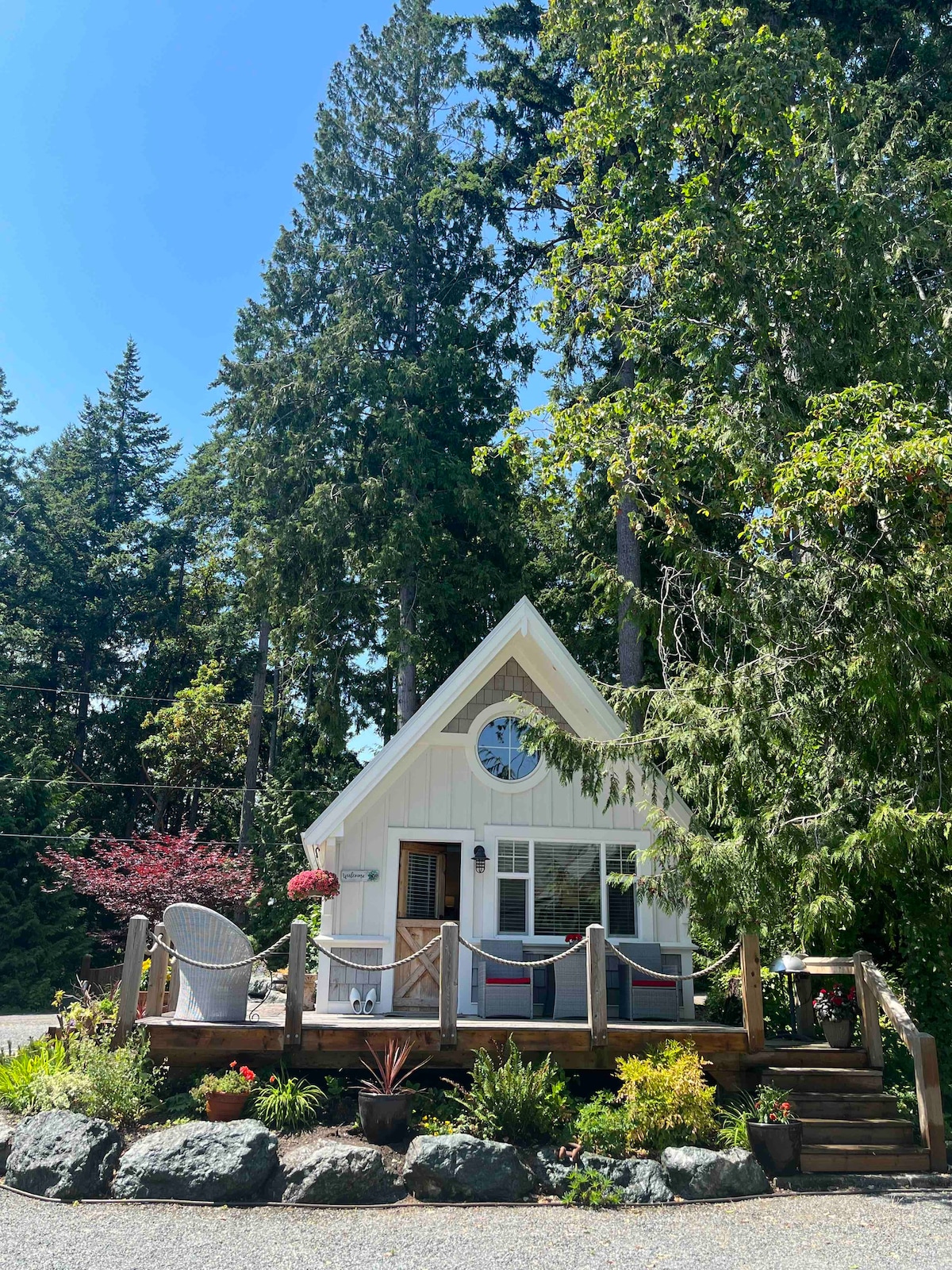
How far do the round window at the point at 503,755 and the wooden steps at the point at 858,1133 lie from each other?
16.1ft

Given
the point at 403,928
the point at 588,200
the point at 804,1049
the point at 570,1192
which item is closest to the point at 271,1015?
the point at 403,928

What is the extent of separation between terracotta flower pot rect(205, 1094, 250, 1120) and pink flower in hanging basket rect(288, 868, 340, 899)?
2436 mm

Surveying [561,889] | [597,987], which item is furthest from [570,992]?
[597,987]

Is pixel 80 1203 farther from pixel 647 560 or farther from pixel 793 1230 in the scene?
pixel 647 560

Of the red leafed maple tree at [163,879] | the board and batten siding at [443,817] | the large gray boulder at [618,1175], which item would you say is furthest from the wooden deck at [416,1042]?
the red leafed maple tree at [163,879]

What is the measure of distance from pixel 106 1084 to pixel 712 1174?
16.1ft

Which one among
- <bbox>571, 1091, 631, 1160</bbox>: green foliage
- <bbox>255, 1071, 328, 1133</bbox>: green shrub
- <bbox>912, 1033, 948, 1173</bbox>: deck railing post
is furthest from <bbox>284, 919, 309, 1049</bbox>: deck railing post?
<bbox>912, 1033, 948, 1173</bbox>: deck railing post

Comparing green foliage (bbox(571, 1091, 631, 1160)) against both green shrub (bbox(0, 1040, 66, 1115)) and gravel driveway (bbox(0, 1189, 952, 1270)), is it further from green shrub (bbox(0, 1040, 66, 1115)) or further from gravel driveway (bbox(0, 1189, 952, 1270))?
green shrub (bbox(0, 1040, 66, 1115))

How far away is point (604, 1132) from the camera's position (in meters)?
7.50

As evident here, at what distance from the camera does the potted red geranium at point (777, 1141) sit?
741cm

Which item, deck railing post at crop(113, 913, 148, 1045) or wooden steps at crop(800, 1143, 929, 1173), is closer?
wooden steps at crop(800, 1143, 929, 1173)

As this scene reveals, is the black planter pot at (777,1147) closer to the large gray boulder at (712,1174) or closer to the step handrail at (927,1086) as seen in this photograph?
the large gray boulder at (712,1174)

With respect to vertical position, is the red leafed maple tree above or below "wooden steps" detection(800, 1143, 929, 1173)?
above

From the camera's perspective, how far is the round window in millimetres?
11492
